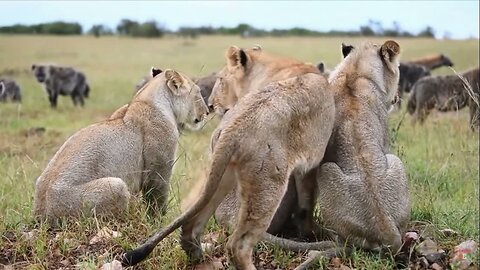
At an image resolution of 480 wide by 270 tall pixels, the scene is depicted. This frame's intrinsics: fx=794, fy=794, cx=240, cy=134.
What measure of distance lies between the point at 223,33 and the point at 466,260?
6669 cm

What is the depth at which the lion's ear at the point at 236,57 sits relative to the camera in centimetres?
654

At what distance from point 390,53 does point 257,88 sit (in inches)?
42.8

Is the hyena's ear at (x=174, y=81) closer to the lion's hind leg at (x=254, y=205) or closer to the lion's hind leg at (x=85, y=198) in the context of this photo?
the lion's hind leg at (x=85, y=198)

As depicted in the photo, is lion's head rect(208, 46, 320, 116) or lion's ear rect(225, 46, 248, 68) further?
lion's ear rect(225, 46, 248, 68)

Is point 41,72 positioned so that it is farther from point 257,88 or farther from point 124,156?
point 257,88

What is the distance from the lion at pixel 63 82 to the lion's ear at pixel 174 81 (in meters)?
17.4

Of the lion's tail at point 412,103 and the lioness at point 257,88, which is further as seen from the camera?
the lion's tail at point 412,103

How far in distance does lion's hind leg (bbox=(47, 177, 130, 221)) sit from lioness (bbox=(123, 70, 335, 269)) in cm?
97

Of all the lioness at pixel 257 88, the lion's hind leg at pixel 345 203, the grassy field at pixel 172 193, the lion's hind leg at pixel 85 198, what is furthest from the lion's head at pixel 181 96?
the lion's hind leg at pixel 345 203

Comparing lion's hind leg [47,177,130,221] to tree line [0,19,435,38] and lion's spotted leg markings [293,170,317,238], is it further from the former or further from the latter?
tree line [0,19,435,38]

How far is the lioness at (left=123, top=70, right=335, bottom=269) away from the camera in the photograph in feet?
15.4

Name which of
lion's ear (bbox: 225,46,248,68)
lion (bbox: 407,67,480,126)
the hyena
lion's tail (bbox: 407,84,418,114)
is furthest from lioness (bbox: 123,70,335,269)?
the hyena

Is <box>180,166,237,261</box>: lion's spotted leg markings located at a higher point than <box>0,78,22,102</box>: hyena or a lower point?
higher

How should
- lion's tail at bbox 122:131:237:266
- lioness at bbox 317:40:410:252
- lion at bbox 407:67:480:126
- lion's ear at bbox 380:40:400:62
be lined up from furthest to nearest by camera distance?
1. lion at bbox 407:67:480:126
2. lion's ear at bbox 380:40:400:62
3. lioness at bbox 317:40:410:252
4. lion's tail at bbox 122:131:237:266
